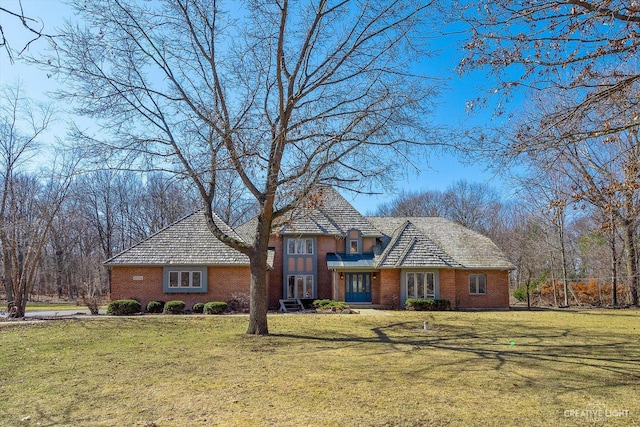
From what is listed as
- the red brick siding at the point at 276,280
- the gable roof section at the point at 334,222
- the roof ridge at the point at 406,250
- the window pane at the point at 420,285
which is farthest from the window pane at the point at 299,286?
the window pane at the point at 420,285

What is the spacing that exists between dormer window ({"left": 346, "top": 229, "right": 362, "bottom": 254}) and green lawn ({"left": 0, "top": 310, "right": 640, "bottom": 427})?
13.2 m

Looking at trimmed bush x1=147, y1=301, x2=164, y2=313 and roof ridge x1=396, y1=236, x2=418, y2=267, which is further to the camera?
roof ridge x1=396, y1=236, x2=418, y2=267

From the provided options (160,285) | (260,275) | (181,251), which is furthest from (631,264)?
(160,285)

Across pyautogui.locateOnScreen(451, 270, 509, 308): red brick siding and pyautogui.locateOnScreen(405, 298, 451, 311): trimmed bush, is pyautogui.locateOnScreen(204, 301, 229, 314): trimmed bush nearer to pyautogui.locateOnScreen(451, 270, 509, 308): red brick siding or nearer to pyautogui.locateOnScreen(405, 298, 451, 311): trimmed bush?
pyautogui.locateOnScreen(405, 298, 451, 311): trimmed bush

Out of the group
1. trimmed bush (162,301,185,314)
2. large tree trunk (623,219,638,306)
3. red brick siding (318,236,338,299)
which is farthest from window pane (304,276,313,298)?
large tree trunk (623,219,638,306)

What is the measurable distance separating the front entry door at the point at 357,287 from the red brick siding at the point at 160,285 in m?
6.39

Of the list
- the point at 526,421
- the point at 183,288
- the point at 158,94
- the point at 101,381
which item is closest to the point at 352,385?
the point at 526,421

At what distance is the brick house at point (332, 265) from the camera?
2325 centimetres

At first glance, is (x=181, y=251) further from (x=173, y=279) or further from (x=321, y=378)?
(x=321, y=378)

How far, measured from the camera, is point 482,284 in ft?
86.2

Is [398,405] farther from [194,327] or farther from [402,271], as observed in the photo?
[402,271]

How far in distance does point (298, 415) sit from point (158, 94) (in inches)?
402

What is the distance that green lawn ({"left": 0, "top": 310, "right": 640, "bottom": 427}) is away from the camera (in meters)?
5.81

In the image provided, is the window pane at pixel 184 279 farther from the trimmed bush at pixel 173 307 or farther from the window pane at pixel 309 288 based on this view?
the window pane at pixel 309 288
